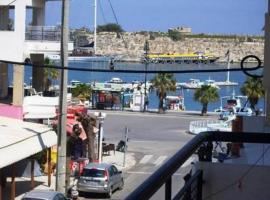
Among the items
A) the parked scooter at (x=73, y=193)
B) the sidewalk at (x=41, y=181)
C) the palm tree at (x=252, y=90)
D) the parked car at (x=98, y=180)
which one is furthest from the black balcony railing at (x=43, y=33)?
the palm tree at (x=252, y=90)

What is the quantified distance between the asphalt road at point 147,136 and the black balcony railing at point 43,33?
754 cm

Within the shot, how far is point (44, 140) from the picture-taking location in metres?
24.8

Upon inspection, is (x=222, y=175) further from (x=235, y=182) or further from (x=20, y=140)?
(x=20, y=140)

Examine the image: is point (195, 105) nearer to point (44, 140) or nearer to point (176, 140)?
point (176, 140)

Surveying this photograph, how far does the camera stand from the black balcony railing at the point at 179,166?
9.12 feet

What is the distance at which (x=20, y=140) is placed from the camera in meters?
22.1

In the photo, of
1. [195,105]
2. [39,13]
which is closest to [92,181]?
[39,13]

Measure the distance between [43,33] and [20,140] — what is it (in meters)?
Answer: 11.4

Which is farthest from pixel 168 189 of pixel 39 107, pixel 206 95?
pixel 206 95

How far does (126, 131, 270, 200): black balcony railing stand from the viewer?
278 centimetres

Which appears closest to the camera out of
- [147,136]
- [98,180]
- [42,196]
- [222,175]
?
[222,175]

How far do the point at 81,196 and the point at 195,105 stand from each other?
76.7 meters

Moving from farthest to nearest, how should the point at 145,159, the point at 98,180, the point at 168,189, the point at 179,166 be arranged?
1. the point at 145,159
2. the point at 98,180
3. the point at 179,166
4. the point at 168,189

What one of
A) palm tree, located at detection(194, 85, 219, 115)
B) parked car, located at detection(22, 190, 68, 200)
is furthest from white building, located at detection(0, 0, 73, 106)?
palm tree, located at detection(194, 85, 219, 115)
